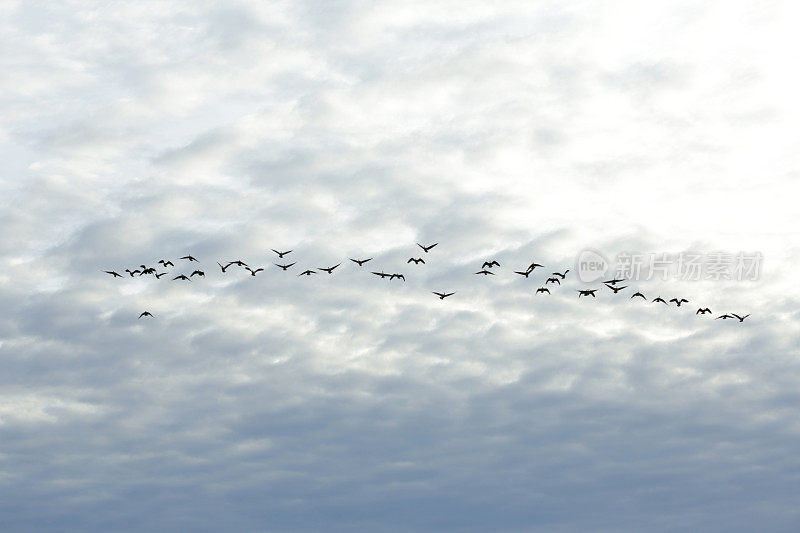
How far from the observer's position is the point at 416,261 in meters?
156

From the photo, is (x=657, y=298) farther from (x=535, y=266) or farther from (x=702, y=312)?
(x=535, y=266)

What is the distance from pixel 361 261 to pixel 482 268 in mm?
19608

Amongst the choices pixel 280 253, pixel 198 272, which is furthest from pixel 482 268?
pixel 198 272

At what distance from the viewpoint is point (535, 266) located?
153m

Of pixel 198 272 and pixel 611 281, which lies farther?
pixel 198 272

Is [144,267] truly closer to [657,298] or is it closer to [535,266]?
[535,266]

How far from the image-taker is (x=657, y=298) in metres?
160

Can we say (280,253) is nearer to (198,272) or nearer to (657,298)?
(198,272)

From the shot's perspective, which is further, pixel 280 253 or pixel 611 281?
pixel 280 253

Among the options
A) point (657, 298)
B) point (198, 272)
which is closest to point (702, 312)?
point (657, 298)

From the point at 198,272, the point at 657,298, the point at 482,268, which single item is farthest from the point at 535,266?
the point at 198,272

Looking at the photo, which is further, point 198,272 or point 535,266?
point 198,272

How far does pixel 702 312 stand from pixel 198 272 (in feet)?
277

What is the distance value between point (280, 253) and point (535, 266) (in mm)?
41640
